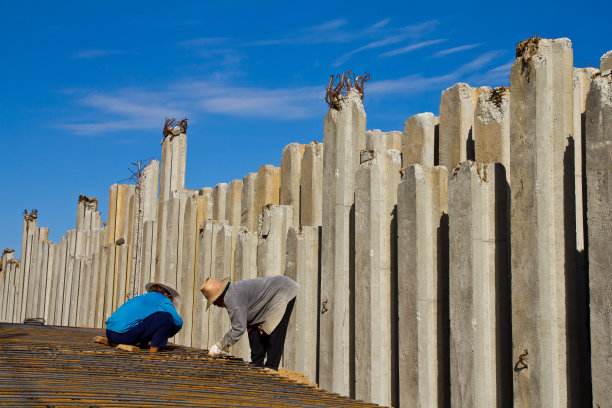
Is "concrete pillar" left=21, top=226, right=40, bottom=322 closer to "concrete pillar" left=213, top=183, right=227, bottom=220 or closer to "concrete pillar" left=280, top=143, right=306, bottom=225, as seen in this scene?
"concrete pillar" left=213, top=183, right=227, bottom=220

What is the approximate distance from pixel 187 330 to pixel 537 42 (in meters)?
6.88

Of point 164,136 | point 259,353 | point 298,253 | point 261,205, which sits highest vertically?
point 164,136

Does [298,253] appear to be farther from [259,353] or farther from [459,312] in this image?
[459,312]

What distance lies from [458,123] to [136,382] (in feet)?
12.3

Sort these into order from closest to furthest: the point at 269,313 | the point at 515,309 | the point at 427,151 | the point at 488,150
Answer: the point at 515,309 < the point at 488,150 < the point at 427,151 < the point at 269,313

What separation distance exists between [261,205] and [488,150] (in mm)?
4222

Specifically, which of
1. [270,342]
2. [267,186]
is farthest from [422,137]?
[267,186]

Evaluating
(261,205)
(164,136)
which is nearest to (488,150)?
(261,205)

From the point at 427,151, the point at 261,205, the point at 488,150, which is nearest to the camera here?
the point at 488,150

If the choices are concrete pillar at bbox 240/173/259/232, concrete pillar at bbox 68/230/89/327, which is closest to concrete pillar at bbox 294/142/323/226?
concrete pillar at bbox 240/173/259/232

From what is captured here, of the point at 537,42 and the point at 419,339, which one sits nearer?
the point at 537,42

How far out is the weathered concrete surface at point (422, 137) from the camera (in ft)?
23.0

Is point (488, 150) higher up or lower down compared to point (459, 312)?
higher up

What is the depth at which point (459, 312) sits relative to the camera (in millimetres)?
5871
